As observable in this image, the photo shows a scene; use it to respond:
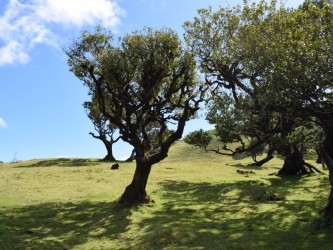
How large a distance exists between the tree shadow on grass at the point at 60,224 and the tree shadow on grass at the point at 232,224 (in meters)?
2.43

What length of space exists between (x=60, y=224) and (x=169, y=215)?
720 centimetres

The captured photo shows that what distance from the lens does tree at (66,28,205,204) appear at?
30.8 meters

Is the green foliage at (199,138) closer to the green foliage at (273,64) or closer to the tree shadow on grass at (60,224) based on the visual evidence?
the green foliage at (273,64)

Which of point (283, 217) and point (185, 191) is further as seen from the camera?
point (185, 191)

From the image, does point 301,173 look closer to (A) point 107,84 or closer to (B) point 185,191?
(B) point 185,191

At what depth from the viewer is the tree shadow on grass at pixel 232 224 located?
19.8m

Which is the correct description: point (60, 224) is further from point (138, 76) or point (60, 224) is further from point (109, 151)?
point (109, 151)

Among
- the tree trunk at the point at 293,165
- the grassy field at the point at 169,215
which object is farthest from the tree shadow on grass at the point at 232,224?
the tree trunk at the point at 293,165

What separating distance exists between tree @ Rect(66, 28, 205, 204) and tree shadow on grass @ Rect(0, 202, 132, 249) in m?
3.02

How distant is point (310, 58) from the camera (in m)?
20.0

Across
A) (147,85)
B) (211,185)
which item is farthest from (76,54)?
(211,185)

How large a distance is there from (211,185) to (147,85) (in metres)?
13.7

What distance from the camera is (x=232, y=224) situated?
77.8ft

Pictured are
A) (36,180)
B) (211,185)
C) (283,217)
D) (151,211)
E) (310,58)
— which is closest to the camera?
(310,58)
